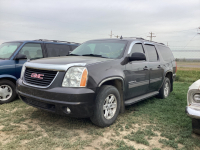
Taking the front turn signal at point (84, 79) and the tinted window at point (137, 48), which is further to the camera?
the tinted window at point (137, 48)

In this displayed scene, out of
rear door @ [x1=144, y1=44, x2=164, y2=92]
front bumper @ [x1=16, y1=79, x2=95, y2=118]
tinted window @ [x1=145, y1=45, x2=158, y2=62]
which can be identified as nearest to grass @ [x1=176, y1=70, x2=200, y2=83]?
rear door @ [x1=144, y1=44, x2=164, y2=92]

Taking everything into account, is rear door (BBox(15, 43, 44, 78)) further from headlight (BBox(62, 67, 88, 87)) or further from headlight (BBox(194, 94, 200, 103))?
headlight (BBox(194, 94, 200, 103))

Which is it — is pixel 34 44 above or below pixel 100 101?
above

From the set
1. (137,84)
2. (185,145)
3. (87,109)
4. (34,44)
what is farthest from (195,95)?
(34,44)

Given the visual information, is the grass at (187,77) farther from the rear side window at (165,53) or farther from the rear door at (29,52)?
the rear door at (29,52)

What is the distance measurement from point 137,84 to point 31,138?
8.68ft

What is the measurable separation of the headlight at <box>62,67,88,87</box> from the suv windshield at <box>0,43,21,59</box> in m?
3.25

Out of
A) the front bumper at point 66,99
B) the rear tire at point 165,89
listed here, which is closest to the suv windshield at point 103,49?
the front bumper at point 66,99

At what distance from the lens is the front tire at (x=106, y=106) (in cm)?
339

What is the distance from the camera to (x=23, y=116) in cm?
414

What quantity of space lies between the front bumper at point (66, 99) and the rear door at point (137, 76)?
126 cm

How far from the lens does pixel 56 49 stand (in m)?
6.87

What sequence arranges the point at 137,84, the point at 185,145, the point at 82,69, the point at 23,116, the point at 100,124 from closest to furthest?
the point at 185,145
the point at 82,69
the point at 100,124
the point at 23,116
the point at 137,84

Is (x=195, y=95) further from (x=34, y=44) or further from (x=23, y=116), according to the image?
(x=34, y=44)
